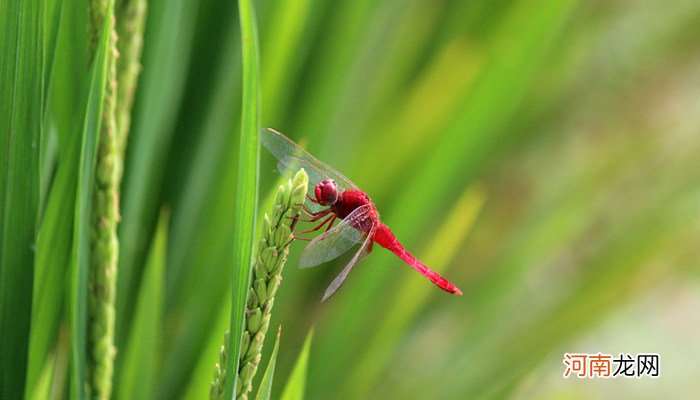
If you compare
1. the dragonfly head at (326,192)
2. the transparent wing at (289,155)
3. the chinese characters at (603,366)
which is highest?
the transparent wing at (289,155)

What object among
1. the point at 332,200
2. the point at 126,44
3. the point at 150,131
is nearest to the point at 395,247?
the point at 332,200

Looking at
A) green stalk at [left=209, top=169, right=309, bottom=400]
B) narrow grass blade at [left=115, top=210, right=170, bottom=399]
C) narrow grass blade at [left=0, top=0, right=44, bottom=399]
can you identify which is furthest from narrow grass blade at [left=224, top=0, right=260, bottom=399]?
narrow grass blade at [left=115, top=210, right=170, bottom=399]

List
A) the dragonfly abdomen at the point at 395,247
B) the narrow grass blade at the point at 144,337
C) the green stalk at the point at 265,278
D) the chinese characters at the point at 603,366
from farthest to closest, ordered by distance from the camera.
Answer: the chinese characters at the point at 603,366, the dragonfly abdomen at the point at 395,247, the narrow grass blade at the point at 144,337, the green stalk at the point at 265,278

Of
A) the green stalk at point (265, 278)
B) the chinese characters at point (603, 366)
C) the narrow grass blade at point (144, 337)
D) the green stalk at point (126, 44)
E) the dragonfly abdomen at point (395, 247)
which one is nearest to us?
the green stalk at point (265, 278)

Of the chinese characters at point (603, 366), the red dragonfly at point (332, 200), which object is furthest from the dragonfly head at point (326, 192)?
the chinese characters at point (603, 366)

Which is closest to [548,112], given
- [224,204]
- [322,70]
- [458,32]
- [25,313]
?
[458,32]

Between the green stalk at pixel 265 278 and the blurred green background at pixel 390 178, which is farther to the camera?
the blurred green background at pixel 390 178

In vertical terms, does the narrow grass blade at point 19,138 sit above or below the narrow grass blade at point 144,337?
above

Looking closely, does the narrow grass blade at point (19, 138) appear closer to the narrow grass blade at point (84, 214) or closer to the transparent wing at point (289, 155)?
the narrow grass blade at point (84, 214)
